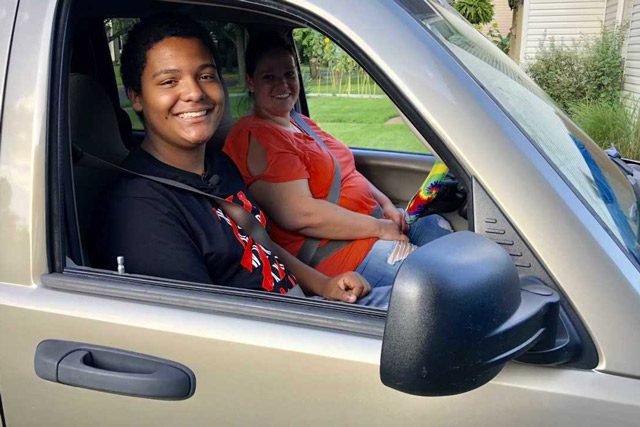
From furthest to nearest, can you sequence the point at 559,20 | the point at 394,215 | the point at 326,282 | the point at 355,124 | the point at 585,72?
the point at 559,20
the point at 585,72
the point at 355,124
the point at 394,215
the point at 326,282

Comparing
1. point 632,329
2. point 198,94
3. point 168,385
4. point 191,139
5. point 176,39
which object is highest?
point 176,39

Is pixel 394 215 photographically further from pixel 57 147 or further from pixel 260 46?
pixel 57 147

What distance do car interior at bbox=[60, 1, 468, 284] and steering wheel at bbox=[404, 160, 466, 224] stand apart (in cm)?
6

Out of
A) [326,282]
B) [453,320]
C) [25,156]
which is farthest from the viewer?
[326,282]

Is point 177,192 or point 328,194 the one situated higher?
point 177,192

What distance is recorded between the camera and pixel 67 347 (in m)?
1.35

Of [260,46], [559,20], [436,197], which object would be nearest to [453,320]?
[436,197]

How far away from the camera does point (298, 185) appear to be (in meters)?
2.47

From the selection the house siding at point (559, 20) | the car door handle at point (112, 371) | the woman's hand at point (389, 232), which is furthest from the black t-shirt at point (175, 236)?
the house siding at point (559, 20)

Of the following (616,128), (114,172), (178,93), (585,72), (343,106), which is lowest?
(616,128)

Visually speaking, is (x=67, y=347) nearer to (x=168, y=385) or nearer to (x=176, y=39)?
(x=168, y=385)

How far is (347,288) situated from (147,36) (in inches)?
38.0

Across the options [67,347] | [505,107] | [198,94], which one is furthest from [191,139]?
[505,107]

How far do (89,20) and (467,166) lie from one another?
1577 millimetres
